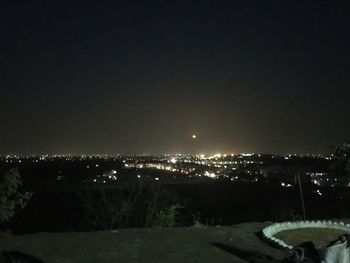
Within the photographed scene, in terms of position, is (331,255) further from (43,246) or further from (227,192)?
(227,192)

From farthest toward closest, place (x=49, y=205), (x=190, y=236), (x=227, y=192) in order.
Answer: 1. (x=227, y=192)
2. (x=49, y=205)
3. (x=190, y=236)

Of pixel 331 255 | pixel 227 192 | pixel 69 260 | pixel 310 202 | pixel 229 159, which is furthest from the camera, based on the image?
pixel 229 159

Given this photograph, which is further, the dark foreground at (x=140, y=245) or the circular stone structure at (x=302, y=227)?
the circular stone structure at (x=302, y=227)

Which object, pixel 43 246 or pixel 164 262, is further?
pixel 43 246

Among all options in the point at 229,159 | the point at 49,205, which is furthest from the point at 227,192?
the point at 229,159

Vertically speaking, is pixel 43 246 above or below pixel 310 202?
above

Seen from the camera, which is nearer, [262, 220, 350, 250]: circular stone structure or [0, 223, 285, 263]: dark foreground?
[0, 223, 285, 263]: dark foreground

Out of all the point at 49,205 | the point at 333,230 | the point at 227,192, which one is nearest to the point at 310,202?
the point at 227,192

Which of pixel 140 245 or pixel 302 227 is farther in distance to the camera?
pixel 302 227

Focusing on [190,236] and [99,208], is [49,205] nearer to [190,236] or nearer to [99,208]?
[99,208]

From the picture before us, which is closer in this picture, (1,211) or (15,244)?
(15,244)
